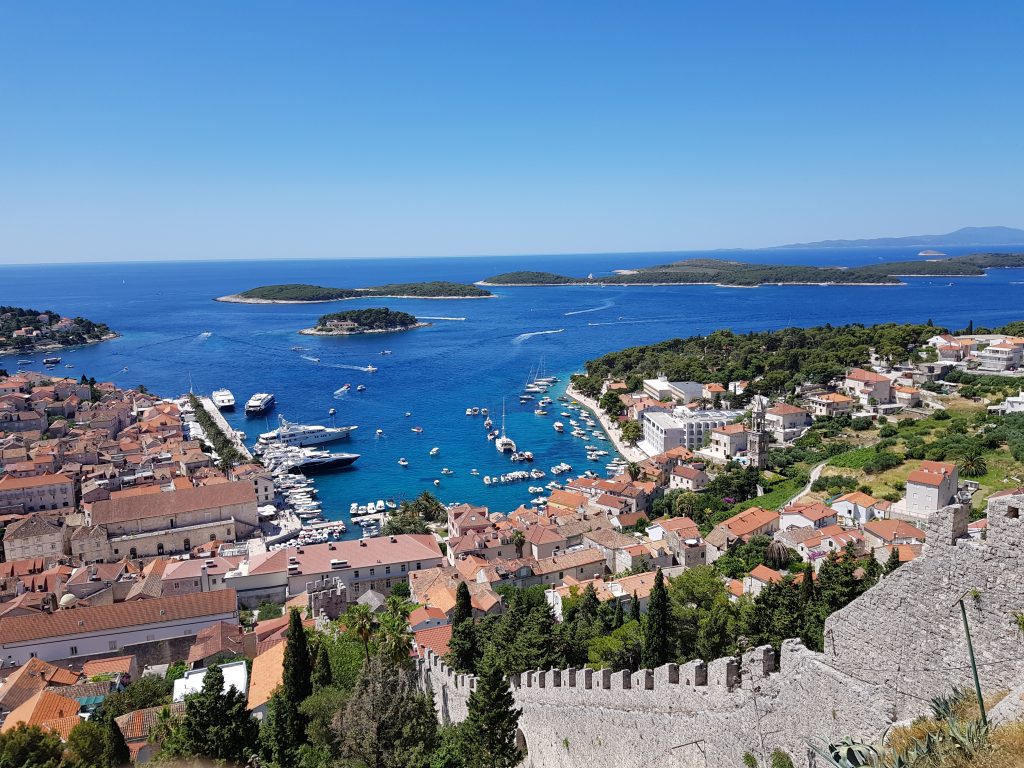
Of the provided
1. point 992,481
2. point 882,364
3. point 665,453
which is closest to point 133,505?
point 665,453

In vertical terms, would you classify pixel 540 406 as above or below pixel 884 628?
below

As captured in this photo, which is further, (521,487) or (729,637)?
(521,487)

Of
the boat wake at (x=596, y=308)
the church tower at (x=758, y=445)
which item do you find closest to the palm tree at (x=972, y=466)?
the church tower at (x=758, y=445)

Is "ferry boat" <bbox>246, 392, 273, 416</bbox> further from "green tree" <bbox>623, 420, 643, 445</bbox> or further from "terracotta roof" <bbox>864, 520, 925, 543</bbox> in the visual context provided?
"terracotta roof" <bbox>864, 520, 925, 543</bbox>

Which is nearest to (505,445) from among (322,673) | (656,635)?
(322,673)

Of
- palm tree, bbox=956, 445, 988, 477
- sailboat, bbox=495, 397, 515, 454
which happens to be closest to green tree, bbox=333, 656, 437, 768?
palm tree, bbox=956, 445, 988, 477

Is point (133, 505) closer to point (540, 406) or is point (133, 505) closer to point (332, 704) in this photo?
point (332, 704)
